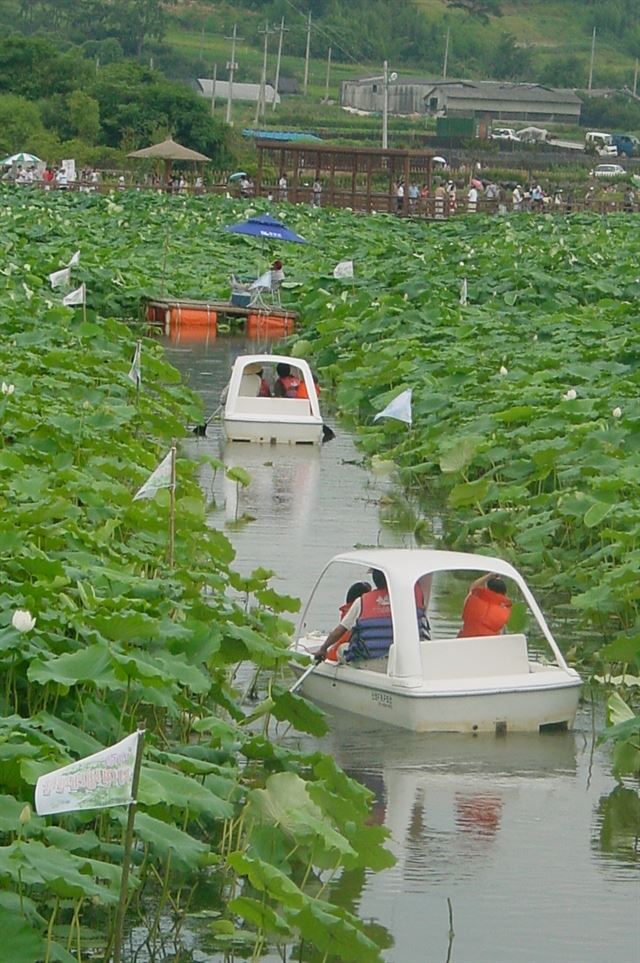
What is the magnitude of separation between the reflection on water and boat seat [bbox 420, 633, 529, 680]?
0.39 metres

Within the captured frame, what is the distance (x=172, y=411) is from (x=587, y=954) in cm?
1337

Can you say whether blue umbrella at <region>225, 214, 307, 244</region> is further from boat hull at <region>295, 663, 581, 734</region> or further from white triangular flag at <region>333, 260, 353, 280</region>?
boat hull at <region>295, 663, 581, 734</region>

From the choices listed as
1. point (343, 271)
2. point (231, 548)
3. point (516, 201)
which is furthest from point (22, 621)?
point (516, 201)

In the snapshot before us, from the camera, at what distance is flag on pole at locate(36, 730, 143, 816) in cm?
596

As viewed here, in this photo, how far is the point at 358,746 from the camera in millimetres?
10492

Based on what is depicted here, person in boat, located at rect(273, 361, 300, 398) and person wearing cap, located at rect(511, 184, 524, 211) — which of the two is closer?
person in boat, located at rect(273, 361, 300, 398)

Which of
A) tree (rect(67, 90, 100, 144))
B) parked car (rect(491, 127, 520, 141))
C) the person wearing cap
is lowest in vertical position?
parked car (rect(491, 127, 520, 141))

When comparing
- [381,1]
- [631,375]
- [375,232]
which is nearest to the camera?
[631,375]

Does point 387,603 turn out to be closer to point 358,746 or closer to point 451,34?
point 358,746

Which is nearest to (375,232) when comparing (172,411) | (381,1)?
(172,411)

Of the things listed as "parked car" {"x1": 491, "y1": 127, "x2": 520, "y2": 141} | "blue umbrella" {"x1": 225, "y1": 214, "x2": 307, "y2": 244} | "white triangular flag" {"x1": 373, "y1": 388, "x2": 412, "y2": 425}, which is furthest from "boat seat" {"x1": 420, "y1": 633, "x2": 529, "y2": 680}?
"parked car" {"x1": 491, "y1": 127, "x2": 520, "y2": 141}

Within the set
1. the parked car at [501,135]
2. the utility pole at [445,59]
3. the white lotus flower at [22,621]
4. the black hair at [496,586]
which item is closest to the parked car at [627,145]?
the parked car at [501,135]

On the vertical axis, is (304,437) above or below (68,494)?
below

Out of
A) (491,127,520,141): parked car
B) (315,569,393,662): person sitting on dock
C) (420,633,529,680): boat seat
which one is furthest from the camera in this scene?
(491,127,520,141): parked car
